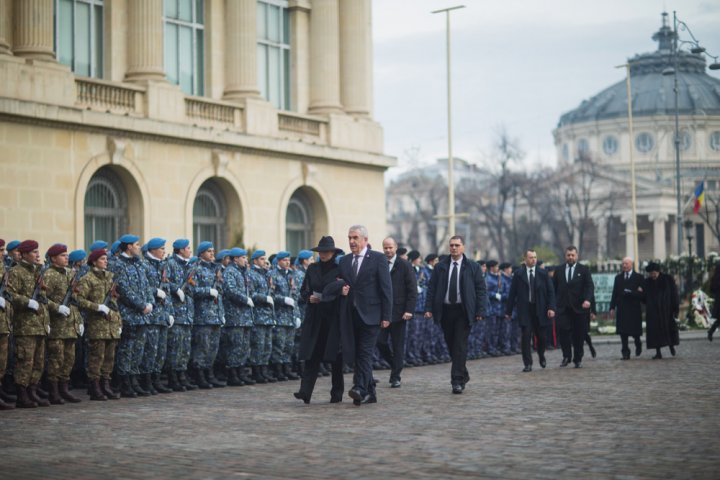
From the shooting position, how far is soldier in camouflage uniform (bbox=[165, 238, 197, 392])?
19469mm

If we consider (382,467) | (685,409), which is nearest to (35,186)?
(685,409)

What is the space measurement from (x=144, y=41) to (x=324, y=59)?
8.07m

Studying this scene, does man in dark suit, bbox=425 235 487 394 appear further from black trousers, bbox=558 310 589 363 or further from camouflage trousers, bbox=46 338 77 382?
black trousers, bbox=558 310 589 363

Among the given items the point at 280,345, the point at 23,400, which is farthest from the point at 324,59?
the point at 23,400

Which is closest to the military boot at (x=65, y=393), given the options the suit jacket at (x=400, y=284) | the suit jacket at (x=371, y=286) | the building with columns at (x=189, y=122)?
the suit jacket at (x=371, y=286)

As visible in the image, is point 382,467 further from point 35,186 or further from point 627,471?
point 35,186

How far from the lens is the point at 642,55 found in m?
152

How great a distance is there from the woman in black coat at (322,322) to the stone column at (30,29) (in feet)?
47.9

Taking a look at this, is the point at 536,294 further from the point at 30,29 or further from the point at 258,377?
the point at 30,29

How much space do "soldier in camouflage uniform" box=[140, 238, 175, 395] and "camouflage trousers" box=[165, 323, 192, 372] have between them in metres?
0.28

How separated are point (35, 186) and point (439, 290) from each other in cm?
1341

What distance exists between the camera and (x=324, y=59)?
39.5 meters

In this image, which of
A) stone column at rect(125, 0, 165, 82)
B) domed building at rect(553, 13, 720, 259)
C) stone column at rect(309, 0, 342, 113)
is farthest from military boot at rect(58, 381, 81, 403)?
domed building at rect(553, 13, 720, 259)

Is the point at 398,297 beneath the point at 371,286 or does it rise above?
beneath
